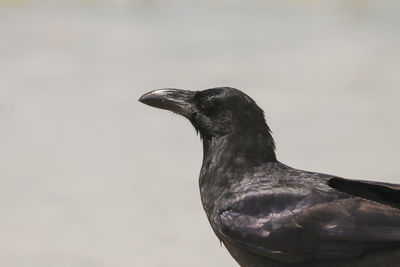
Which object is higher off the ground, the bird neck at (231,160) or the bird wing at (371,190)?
the bird neck at (231,160)

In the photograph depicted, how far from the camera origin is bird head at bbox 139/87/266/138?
527 centimetres

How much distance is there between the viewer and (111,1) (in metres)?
17.9

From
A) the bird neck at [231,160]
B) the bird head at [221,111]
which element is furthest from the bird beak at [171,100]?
the bird neck at [231,160]

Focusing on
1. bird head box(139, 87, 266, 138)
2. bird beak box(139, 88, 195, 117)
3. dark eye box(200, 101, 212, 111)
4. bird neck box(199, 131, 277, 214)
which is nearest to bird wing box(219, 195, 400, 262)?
bird neck box(199, 131, 277, 214)

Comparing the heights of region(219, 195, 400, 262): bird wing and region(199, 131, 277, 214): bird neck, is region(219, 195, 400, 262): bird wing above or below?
below

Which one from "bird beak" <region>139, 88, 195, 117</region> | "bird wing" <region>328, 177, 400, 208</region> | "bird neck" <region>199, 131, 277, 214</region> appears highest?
"bird beak" <region>139, 88, 195, 117</region>

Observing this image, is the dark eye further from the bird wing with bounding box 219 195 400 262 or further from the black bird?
the bird wing with bounding box 219 195 400 262

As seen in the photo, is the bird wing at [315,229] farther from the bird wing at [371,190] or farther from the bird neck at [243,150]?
the bird neck at [243,150]

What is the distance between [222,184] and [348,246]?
2.49 ft

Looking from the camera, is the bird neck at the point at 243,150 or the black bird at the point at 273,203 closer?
the black bird at the point at 273,203

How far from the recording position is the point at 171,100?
555 centimetres

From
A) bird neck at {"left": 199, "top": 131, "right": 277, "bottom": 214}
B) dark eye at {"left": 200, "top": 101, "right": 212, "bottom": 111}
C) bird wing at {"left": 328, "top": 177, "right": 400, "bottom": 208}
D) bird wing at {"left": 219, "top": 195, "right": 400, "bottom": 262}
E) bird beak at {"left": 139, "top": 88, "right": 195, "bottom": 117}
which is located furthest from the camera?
bird beak at {"left": 139, "top": 88, "right": 195, "bottom": 117}

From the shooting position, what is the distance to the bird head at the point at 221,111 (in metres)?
5.27

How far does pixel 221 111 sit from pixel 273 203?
1.98ft
